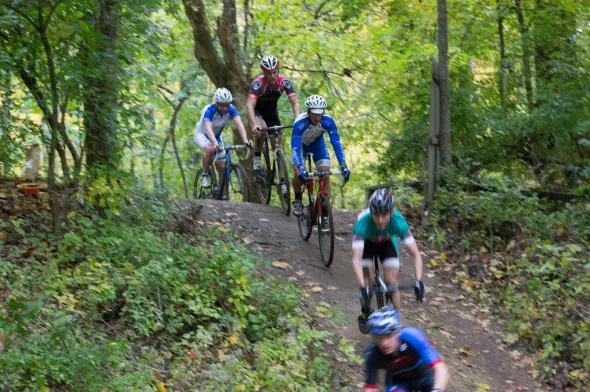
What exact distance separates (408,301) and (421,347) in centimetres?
476

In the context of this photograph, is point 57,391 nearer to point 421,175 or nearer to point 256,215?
point 256,215

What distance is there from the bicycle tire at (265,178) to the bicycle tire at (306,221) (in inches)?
66.5

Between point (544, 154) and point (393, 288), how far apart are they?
678 cm

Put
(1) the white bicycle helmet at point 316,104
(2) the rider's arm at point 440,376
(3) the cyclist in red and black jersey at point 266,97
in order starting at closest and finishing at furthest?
(2) the rider's arm at point 440,376 → (1) the white bicycle helmet at point 316,104 → (3) the cyclist in red and black jersey at point 266,97

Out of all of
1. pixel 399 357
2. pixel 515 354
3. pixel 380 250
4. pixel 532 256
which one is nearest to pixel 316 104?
pixel 380 250

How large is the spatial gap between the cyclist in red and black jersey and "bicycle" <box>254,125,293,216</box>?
0.16m

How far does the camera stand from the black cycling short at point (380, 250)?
24.1 feet

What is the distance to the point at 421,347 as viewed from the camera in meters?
5.09

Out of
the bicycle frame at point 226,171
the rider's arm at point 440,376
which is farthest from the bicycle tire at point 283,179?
the rider's arm at point 440,376

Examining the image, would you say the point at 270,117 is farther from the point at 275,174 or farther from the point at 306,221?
the point at 306,221

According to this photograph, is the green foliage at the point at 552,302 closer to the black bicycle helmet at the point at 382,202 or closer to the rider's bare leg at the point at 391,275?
the rider's bare leg at the point at 391,275

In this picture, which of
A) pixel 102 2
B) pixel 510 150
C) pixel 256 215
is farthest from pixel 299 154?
pixel 510 150

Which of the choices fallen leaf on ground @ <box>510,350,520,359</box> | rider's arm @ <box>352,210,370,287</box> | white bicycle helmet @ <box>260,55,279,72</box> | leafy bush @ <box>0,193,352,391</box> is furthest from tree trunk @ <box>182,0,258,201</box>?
rider's arm @ <box>352,210,370,287</box>

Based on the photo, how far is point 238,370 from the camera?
6941 mm
